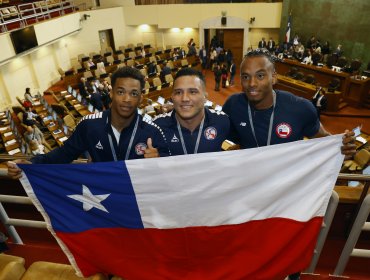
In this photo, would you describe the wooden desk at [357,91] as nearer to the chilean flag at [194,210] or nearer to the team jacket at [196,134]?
the team jacket at [196,134]

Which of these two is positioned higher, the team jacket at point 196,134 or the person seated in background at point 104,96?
the team jacket at point 196,134

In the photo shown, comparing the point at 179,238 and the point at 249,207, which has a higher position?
the point at 249,207

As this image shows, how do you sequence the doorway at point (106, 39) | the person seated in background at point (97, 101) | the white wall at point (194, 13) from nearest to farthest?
the person seated in background at point (97, 101), the white wall at point (194, 13), the doorway at point (106, 39)

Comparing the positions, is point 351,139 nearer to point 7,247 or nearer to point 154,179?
point 154,179

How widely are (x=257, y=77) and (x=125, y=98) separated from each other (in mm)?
1144

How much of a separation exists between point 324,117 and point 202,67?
912 cm

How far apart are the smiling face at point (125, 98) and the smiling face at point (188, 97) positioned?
0.34m

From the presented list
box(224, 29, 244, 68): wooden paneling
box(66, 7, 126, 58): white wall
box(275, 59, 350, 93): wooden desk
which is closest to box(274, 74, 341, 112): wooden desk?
box(275, 59, 350, 93): wooden desk

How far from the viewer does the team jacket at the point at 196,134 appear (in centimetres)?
267

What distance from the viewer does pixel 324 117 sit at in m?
12.2

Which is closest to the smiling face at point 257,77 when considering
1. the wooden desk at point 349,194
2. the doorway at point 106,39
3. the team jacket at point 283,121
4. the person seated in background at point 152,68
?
the team jacket at point 283,121

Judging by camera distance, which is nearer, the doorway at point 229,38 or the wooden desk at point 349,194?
the wooden desk at point 349,194

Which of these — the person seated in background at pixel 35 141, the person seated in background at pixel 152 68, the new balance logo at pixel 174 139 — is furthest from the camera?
the person seated in background at pixel 152 68

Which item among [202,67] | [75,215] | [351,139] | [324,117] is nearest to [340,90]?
[324,117]
